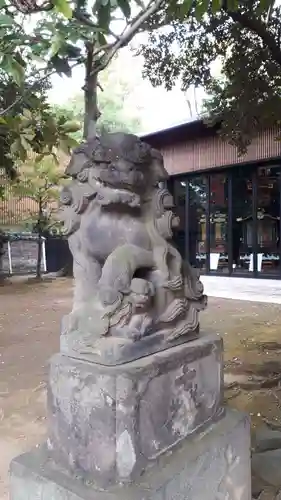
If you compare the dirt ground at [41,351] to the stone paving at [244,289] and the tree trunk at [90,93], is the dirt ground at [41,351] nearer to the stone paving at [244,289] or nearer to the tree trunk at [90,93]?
the stone paving at [244,289]

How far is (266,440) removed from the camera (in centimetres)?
281

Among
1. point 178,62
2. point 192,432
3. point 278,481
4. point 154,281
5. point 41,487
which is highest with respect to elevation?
point 178,62

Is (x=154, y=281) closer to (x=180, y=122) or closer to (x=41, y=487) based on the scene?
(x=41, y=487)

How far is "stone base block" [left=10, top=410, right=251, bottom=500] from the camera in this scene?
1411 millimetres

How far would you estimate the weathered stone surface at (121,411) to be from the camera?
55.3 inches

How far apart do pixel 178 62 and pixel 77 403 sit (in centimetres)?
532

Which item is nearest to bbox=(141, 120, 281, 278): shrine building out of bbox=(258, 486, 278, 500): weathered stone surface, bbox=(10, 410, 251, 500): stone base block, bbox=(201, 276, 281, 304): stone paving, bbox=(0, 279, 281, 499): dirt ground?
bbox=(201, 276, 281, 304): stone paving

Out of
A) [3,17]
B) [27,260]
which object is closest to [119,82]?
[27,260]

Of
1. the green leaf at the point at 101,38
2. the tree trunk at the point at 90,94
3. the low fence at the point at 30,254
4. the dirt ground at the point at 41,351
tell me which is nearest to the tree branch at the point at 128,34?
the tree trunk at the point at 90,94

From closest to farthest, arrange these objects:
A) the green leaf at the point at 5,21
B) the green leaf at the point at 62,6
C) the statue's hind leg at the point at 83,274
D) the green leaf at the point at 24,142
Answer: the statue's hind leg at the point at 83,274 < the green leaf at the point at 62,6 < the green leaf at the point at 5,21 < the green leaf at the point at 24,142

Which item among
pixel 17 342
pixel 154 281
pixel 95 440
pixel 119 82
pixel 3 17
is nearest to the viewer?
pixel 95 440

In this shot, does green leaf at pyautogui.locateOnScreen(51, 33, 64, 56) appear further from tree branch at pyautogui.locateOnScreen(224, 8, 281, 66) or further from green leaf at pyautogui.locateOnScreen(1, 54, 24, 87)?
tree branch at pyautogui.locateOnScreen(224, 8, 281, 66)

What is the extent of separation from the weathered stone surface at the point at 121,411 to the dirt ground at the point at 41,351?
0.43 m

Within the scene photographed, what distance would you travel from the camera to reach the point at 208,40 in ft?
18.4
